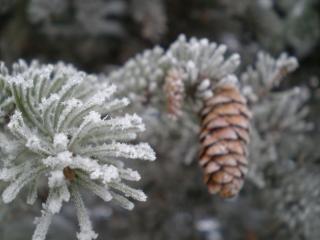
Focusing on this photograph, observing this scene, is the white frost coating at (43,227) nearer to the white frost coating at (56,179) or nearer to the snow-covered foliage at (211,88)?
the white frost coating at (56,179)

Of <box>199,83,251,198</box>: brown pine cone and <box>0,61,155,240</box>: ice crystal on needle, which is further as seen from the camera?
<box>199,83,251,198</box>: brown pine cone

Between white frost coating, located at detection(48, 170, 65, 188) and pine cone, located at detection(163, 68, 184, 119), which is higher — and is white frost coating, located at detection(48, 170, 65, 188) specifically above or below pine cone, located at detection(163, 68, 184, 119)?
below

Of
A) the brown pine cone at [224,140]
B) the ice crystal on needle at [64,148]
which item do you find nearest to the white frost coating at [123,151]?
the ice crystal on needle at [64,148]

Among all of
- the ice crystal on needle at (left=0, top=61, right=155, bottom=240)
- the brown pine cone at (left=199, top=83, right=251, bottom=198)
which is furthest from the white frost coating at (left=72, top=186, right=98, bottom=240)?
the brown pine cone at (left=199, top=83, right=251, bottom=198)

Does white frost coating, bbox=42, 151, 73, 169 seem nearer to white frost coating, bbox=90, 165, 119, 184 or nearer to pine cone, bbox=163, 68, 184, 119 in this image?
white frost coating, bbox=90, 165, 119, 184

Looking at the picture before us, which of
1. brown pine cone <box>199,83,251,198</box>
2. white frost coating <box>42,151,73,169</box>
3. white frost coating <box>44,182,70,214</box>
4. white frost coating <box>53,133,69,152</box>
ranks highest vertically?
brown pine cone <box>199,83,251,198</box>

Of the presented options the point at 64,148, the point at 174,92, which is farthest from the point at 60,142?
the point at 174,92
